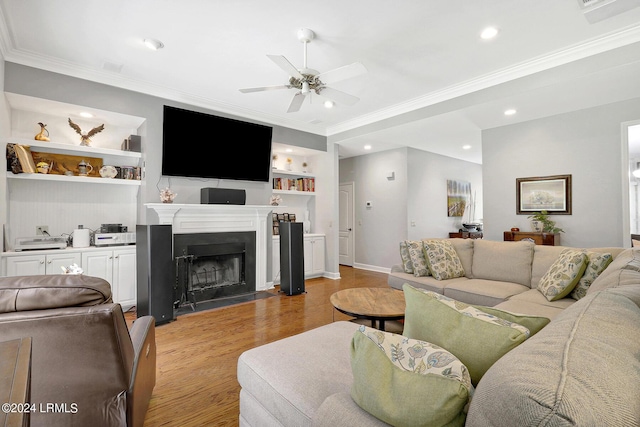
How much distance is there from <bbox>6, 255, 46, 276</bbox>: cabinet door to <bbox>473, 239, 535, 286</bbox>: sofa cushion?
15.3ft

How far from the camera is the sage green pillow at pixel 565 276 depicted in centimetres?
252

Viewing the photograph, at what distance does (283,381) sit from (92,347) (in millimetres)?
718

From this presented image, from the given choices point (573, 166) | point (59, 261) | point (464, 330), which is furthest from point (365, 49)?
point (59, 261)

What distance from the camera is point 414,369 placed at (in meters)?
0.81

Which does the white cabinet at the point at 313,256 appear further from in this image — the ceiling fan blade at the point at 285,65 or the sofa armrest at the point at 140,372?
the sofa armrest at the point at 140,372

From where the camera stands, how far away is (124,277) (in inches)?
145

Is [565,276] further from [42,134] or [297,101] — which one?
[42,134]

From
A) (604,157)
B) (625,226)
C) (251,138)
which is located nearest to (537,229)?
(625,226)

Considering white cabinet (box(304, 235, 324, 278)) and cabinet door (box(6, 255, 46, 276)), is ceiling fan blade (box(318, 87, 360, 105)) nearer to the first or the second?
white cabinet (box(304, 235, 324, 278))

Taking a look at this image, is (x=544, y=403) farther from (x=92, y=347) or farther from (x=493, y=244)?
(x=493, y=244)

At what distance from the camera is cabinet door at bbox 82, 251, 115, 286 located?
3.42 metres

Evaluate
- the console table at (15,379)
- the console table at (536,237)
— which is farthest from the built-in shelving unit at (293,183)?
the console table at (15,379)

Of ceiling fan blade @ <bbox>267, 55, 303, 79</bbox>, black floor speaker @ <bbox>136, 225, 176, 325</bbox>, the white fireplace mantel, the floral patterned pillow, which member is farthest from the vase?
ceiling fan blade @ <bbox>267, 55, 303, 79</bbox>

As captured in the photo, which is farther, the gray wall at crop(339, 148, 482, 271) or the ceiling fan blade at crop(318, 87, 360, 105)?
the gray wall at crop(339, 148, 482, 271)
